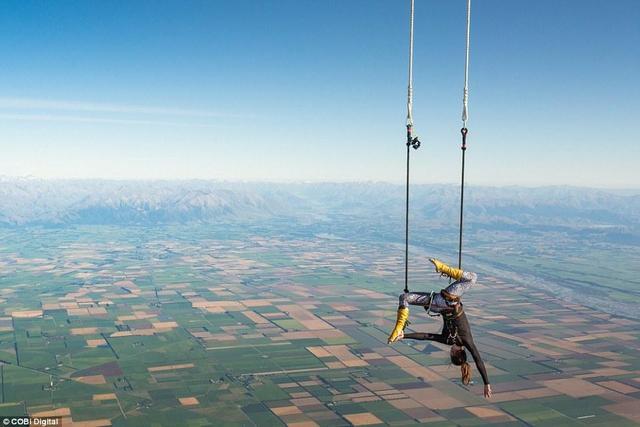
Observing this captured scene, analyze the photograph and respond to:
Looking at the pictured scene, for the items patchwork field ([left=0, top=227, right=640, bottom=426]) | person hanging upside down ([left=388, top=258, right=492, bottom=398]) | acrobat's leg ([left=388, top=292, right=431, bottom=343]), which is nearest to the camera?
acrobat's leg ([left=388, top=292, right=431, bottom=343])

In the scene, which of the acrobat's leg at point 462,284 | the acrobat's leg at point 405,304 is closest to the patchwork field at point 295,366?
the acrobat's leg at point 462,284

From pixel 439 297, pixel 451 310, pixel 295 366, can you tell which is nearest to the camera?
pixel 439 297

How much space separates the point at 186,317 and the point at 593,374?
9432 cm

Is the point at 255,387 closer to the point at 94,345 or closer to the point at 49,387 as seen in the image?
the point at 49,387

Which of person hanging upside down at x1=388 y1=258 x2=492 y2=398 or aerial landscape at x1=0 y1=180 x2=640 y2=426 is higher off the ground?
person hanging upside down at x1=388 y1=258 x2=492 y2=398

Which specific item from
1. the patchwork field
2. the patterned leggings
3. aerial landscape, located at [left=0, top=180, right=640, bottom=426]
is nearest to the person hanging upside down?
the patterned leggings

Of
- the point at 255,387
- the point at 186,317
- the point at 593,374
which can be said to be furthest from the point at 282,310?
the point at 593,374

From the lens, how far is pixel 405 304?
1828cm

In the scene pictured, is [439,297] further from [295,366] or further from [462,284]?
[295,366]

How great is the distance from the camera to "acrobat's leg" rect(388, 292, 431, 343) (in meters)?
17.9

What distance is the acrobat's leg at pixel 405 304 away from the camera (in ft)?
58.9

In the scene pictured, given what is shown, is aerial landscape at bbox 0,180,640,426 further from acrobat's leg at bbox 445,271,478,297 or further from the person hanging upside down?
acrobat's leg at bbox 445,271,478,297

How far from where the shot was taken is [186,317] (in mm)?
148125

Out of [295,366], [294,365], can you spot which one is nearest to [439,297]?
[295,366]
